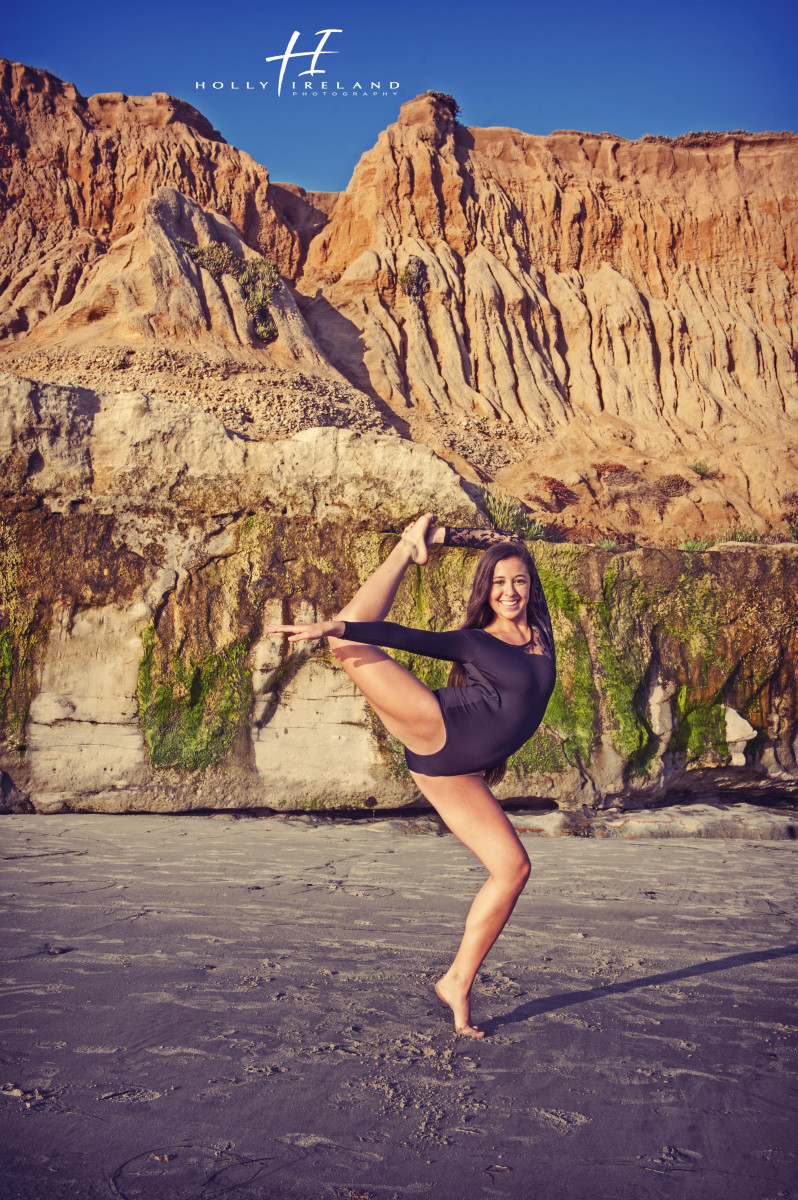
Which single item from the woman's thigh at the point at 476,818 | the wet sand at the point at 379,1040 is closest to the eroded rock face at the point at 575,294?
the wet sand at the point at 379,1040

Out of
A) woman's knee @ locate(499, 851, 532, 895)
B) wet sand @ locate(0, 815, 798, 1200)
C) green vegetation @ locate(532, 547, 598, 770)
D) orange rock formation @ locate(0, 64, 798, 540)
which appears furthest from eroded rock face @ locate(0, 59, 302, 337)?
woman's knee @ locate(499, 851, 532, 895)

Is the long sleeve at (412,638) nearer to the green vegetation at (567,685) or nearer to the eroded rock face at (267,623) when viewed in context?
the eroded rock face at (267,623)

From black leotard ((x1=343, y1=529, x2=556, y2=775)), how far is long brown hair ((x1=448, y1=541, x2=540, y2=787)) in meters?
0.14

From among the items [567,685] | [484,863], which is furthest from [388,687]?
[567,685]

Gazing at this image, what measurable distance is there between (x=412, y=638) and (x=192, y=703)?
430 cm

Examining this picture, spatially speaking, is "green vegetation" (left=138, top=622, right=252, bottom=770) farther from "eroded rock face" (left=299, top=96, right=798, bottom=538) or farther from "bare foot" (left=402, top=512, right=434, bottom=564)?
"eroded rock face" (left=299, top=96, right=798, bottom=538)

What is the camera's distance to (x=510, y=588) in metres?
2.65

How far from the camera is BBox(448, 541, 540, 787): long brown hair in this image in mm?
2693

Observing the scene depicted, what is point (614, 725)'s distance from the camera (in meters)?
6.59

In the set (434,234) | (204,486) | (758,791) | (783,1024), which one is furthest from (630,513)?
(783,1024)

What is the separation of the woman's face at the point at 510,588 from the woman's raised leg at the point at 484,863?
0.56m

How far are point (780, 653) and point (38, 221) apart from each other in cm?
3214

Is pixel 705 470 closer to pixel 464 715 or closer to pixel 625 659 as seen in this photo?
pixel 625 659

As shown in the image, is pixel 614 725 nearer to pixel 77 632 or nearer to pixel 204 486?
pixel 204 486
